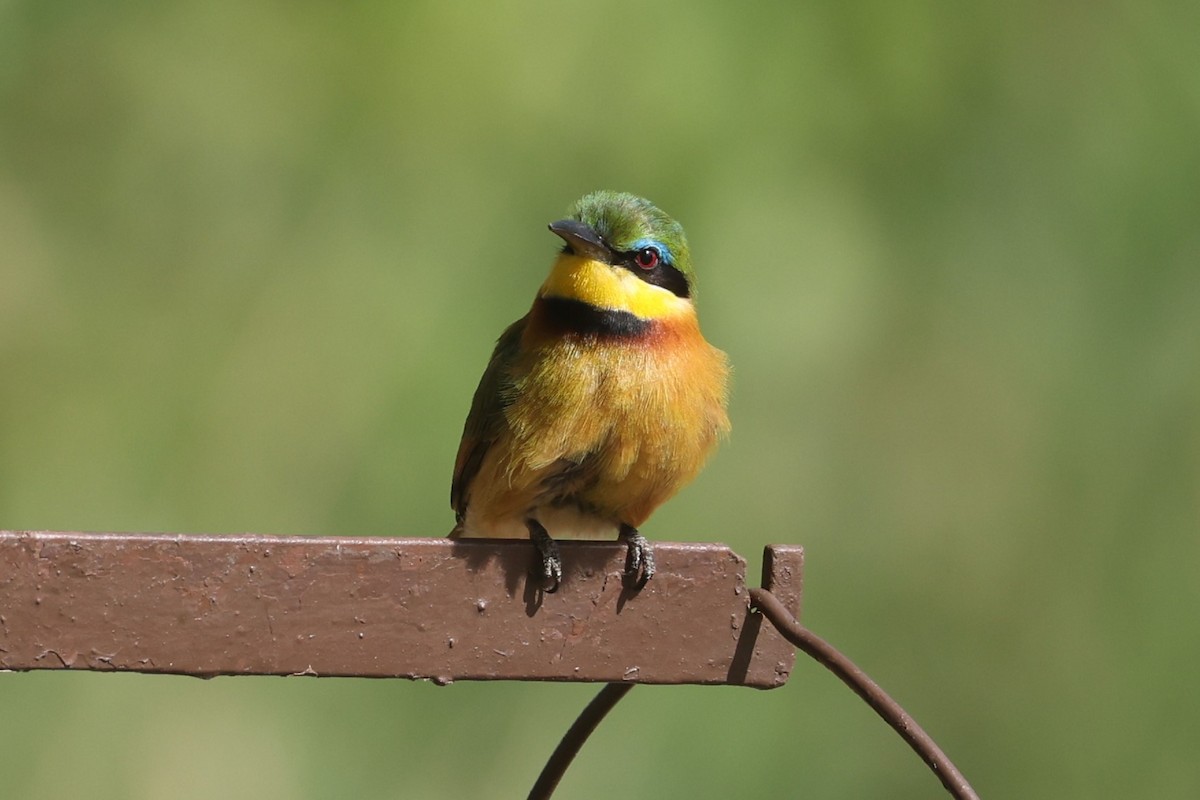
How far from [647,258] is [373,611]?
110 centimetres

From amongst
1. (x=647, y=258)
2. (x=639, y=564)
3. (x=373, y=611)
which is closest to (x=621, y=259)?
(x=647, y=258)

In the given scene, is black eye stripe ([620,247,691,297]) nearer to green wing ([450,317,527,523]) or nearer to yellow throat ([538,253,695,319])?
yellow throat ([538,253,695,319])

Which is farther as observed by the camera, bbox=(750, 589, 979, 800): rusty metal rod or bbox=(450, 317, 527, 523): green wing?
bbox=(450, 317, 527, 523): green wing

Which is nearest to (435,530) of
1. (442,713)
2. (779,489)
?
(442,713)

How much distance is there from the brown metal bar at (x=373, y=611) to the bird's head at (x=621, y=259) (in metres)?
0.77

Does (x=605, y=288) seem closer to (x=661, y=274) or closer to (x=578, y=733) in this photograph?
(x=661, y=274)

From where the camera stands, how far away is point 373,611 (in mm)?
1765

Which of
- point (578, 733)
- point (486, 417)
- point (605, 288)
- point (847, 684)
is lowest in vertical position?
point (578, 733)

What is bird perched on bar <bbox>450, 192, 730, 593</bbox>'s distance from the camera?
2.54 meters

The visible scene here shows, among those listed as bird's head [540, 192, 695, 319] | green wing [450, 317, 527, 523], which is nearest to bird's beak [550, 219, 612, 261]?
bird's head [540, 192, 695, 319]

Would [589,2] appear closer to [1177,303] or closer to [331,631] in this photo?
[1177,303]

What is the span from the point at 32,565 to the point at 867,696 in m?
0.86

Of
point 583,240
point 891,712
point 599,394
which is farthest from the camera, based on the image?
point 583,240

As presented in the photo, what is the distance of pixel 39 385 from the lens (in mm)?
3848
